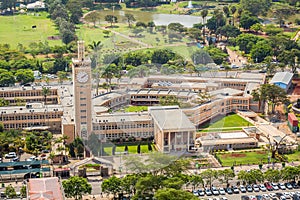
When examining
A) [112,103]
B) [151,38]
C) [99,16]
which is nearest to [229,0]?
[99,16]

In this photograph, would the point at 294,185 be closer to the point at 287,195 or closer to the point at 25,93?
the point at 287,195

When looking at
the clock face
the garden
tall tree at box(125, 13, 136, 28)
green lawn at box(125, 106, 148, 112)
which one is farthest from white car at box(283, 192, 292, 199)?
tall tree at box(125, 13, 136, 28)

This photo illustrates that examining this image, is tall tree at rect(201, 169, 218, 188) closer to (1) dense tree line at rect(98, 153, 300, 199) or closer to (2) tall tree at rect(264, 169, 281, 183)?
(1) dense tree line at rect(98, 153, 300, 199)

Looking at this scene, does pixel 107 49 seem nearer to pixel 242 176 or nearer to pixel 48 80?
pixel 48 80

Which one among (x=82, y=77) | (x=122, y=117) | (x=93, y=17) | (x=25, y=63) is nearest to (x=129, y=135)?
(x=122, y=117)

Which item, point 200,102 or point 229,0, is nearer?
point 200,102

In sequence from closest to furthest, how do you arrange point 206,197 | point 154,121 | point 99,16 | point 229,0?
point 206,197 < point 154,121 < point 99,16 < point 229,0
